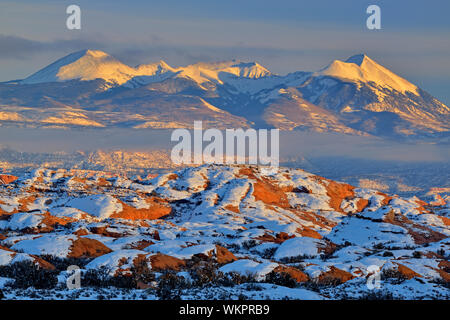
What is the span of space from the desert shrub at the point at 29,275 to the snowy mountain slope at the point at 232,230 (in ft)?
1.90

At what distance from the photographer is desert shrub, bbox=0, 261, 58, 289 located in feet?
119

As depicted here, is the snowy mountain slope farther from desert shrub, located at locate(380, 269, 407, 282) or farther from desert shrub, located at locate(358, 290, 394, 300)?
desert shrub, located at locate(358, 290, 394, 300)

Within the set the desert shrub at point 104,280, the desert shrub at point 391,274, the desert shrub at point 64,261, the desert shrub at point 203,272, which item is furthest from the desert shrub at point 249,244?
the desert shrub at point 104,280

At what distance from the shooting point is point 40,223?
7806cm

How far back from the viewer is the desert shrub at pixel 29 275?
1428 inches

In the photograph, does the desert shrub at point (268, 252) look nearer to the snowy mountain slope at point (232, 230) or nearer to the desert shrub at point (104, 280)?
the snowy mountain slope at point (232, 230)

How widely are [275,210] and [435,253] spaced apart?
58233 millimetres

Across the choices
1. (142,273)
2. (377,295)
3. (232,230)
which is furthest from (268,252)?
(377,295)

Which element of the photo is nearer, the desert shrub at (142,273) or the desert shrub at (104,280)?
the desert shrub at (104,280)

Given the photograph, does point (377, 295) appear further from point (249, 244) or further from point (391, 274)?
point (249, 244)

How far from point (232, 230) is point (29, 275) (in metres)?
51.8

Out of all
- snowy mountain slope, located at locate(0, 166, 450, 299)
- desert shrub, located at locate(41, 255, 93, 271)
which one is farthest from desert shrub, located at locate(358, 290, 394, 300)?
desert shrub, located at locate(41, 255, 93, 271)
